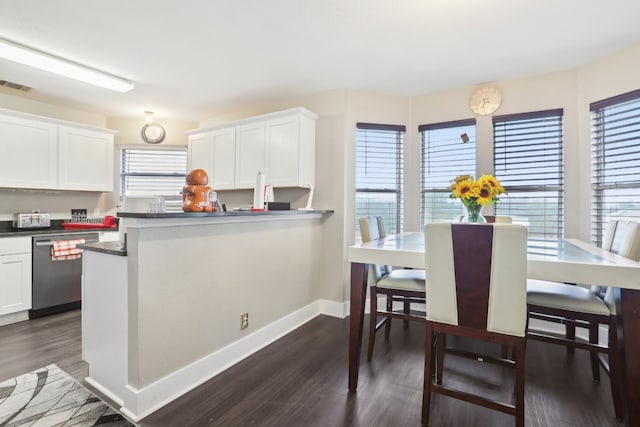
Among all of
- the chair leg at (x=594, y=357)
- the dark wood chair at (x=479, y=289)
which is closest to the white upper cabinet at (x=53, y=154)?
the dark wood chair at (x=479, y=289)

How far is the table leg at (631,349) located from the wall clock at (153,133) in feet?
16.6

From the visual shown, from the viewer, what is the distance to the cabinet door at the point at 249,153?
3.51m

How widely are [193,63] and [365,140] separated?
187cm

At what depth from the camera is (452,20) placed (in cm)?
211

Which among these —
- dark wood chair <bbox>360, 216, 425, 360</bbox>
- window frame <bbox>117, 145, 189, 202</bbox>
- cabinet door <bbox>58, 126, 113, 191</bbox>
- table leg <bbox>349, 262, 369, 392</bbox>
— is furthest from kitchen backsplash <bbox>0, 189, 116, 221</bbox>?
table leg <bbox>349, 262, 369, 392</bbox>

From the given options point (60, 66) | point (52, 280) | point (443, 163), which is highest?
point (60, 66)

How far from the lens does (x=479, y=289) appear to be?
150 cm

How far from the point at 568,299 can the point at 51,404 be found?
10.1ft

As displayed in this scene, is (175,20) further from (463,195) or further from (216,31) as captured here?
(463,195)

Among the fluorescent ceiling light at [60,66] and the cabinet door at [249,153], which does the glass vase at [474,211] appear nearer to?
the cabinet door at [249,153]

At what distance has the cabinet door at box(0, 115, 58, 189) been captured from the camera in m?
3.21

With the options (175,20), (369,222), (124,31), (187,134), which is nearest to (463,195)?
(369,222)

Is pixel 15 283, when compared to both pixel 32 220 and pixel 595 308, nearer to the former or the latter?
pixel 32 220

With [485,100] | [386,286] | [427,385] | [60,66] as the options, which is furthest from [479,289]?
[60,66]
